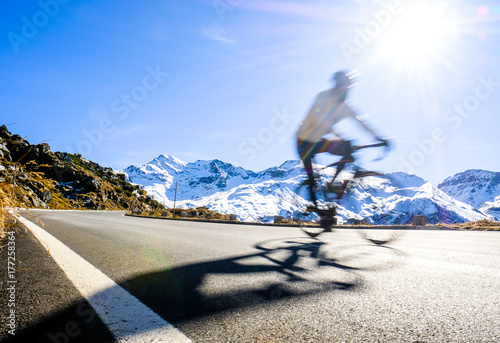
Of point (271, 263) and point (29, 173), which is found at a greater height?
point (29, 173)

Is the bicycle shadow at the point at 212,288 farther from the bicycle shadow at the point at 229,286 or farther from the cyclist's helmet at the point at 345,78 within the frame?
the cyclist's helmet at the point at 345,78

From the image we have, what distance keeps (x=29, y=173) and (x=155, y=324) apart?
7.76 feet

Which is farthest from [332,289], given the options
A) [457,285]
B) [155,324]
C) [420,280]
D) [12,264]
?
[12,264]

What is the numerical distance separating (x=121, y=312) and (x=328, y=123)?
18.8 ft

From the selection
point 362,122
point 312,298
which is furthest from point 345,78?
point 312,298

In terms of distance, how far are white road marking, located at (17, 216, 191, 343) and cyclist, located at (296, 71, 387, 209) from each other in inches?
203

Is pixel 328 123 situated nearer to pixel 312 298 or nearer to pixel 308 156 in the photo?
pixel 308 156

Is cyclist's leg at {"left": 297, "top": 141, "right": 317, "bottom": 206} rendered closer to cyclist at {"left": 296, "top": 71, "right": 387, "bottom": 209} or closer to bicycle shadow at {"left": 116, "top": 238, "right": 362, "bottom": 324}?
cyclist at {"left": 296, "top": 71, "right": 387, "bottom": 209}

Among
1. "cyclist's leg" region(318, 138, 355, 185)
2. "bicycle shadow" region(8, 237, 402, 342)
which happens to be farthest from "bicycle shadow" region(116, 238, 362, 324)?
"cyclist's leg" region(318, 138, 355, 185)

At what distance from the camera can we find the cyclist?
613cm

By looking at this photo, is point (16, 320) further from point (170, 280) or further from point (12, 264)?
point (12, 264)

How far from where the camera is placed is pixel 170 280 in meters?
2.22

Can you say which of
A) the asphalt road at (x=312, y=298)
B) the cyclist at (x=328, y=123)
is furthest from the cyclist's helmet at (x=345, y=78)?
the asphalt road at (x=312, y=298)

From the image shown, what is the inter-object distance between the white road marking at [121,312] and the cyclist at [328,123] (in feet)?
16.9
